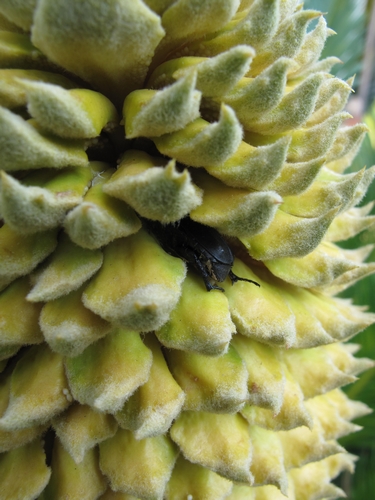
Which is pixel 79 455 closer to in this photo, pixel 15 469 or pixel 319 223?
pixel 15 469

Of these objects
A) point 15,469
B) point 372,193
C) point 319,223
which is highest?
point 319,223

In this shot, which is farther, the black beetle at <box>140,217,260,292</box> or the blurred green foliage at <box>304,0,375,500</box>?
the blurred green foliage at <box>304,0,375,500</box>

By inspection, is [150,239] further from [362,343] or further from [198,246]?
[362,343]

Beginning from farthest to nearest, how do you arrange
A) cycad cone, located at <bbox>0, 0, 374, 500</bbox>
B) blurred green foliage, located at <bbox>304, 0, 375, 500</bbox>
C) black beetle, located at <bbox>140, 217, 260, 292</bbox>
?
blurred green foliage, located at <bbox>304, 0, 375, 500</bbox>
black beetle, located at <bbox>140, 217, 260, 292</bbox>
cycad cone, located at <bbox>0, 0, 374, 500</bbox>

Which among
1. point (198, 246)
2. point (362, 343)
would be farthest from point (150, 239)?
point (362, 343)

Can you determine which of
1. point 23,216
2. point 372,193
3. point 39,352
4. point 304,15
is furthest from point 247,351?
point 372,193

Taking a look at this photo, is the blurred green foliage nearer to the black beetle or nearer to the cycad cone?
the cycad cone

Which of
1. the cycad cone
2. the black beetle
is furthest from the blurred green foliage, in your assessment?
the black beetle
